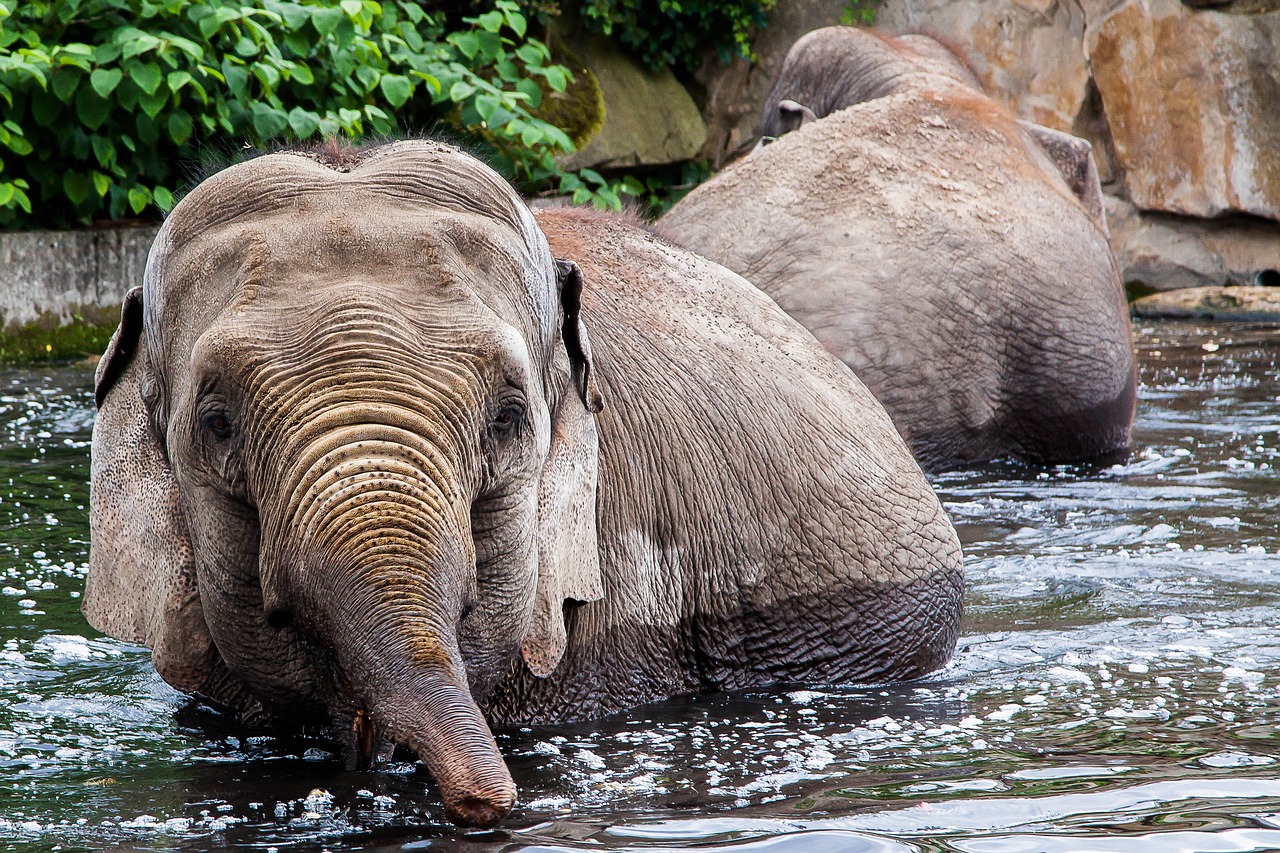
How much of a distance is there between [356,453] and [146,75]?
6.84 metres

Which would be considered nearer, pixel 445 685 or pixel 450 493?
pixel 445 685

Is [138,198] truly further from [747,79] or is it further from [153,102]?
[747,79]

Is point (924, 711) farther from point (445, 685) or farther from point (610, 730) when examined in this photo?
point (445, 685)

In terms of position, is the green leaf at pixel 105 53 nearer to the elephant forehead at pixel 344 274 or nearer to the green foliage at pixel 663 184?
the green foliage at pixel 663 184

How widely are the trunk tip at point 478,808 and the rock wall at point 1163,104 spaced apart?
12219 mm

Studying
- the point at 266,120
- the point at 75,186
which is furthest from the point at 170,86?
the point at 75,186

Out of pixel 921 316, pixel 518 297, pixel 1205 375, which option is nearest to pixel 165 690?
pixel 518 297

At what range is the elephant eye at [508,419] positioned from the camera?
3422mm

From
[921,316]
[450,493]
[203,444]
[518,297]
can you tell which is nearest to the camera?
[450,493]

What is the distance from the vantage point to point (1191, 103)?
1466cm

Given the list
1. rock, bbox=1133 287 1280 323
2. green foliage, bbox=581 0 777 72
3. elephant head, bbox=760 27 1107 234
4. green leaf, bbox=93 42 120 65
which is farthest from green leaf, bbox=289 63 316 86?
rock, bbox=1133 287 1280 323

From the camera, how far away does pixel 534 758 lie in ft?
12.6

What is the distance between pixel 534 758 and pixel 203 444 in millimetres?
990

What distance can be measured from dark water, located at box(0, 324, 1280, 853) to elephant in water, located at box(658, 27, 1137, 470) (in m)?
1.38
